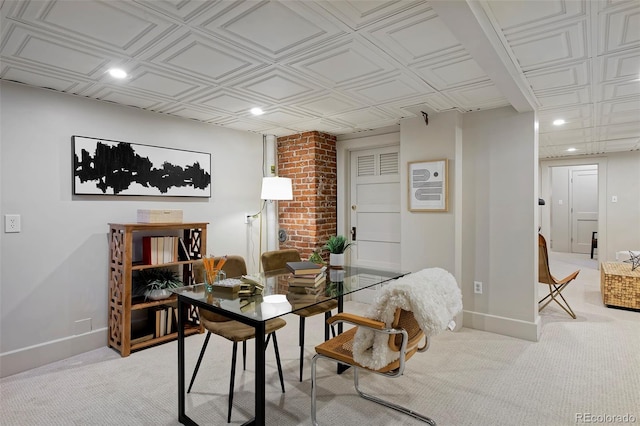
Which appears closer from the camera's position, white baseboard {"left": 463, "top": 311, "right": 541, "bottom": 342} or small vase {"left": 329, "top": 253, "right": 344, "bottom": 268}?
small vase {"left": 329, "top": 253, "right": 344, "bottom": 268}

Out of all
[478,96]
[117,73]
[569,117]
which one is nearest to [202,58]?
[117,73]

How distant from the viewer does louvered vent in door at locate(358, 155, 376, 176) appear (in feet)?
15.3

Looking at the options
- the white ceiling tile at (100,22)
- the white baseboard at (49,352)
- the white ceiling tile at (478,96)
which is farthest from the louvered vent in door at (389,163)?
the white baseboard at (49,352)

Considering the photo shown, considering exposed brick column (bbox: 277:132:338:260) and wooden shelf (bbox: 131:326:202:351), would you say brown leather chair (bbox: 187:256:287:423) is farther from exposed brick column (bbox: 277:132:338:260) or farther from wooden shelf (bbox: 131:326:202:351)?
exposed brick column (bbox: 277:132:338:260)

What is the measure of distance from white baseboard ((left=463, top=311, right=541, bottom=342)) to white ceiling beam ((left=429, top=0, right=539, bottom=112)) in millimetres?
2109

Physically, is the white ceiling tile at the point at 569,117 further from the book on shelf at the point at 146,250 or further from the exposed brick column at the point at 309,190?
A: the book on shelf at the point at 146,250

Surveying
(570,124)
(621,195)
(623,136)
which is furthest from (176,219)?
(621,195)

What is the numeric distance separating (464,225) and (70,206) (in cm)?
372

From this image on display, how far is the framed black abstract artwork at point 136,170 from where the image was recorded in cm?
307

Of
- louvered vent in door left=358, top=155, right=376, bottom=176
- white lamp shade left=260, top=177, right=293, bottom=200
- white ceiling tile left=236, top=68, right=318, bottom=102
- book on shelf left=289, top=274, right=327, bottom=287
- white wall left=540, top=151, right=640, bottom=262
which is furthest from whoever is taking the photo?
white wall left=540, top=151, right=640, bottom=262

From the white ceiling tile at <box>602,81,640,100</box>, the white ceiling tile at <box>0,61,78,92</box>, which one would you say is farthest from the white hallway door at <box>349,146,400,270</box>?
the white ceiling tile at <box>0,61,78,92</box>

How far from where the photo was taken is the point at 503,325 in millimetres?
3506

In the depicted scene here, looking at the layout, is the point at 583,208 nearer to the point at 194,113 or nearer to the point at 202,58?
the point at 194,113

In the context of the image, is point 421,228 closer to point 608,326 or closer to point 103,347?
point 608,326
